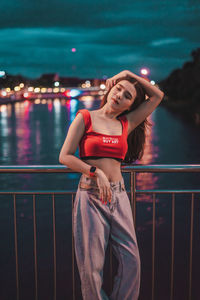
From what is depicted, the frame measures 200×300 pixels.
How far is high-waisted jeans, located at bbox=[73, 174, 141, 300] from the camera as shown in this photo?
278 centimetres

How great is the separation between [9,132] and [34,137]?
18.2 feet

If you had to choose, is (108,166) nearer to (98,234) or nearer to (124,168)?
(98,234)

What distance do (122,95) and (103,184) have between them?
0.65 metres

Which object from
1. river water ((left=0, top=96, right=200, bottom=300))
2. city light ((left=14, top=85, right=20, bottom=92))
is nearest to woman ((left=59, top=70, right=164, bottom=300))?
river water ((left=0, top=96, right=200, bottom=300))

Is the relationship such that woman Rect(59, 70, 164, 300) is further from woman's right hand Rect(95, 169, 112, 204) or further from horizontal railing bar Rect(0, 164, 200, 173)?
horizontal railing bar Rect(0, 164, 200, 173)

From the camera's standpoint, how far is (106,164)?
9.20 ft

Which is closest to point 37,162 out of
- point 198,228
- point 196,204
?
point 196,204

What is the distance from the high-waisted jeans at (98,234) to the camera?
109 inches

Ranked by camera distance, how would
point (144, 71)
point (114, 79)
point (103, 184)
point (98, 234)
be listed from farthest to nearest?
point (144, 71) → point (114, 79) → point (98, 234) → point (103, 184)

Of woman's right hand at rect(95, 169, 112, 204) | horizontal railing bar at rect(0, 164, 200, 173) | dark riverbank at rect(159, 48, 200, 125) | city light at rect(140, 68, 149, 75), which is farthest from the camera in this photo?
dark riverbank at rect(159, 48, 200, 125)

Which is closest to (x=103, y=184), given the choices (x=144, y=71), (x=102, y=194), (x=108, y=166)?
(x=102, y=194)

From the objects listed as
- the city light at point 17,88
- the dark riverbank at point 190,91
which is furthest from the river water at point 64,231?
the city light at point 17,88

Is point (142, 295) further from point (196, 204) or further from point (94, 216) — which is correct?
point (196, 204)

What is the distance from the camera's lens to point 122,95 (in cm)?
286
